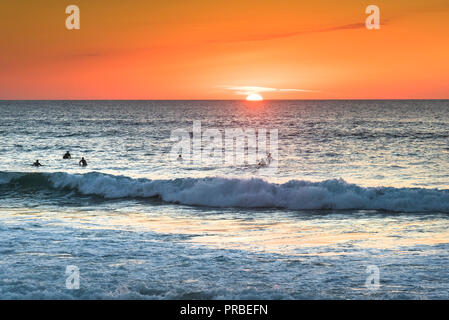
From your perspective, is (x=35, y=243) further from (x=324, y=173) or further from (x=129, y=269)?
(x=324, y=173)

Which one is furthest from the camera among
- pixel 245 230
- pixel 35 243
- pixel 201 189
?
pixel 201 189

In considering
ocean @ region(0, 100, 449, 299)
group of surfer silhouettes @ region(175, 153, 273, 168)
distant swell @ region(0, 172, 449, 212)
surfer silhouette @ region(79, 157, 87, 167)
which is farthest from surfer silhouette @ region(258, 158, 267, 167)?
surfer silhouette @ region(79, 157, 87, 167)

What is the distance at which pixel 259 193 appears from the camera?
22781mm

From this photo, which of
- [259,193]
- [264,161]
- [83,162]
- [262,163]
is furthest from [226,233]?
[83,162]

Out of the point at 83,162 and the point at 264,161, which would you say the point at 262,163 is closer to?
the point at 264,161

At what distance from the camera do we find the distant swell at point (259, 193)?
21062mm

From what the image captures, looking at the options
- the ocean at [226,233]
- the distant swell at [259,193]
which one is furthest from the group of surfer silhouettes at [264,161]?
the distant swell at [259,193]

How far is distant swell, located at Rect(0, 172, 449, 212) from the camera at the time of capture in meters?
21.1

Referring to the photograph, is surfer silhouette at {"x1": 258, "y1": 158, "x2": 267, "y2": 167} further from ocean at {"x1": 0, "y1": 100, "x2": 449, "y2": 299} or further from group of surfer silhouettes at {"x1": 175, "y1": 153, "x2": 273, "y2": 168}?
ocean at {"x1": 0, "y1": 100, "x2": 449, "y2": 299}

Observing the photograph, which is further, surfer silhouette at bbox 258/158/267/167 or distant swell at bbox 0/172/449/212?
surfer silhouette at bbox 258/158/267/167
